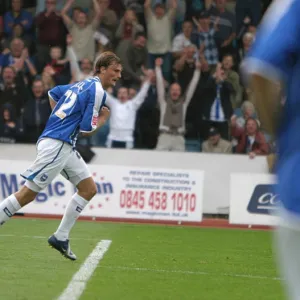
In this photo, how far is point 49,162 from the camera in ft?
32.0

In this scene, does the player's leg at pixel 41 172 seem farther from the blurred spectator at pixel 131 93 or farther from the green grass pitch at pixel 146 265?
the blurred spectator at pixel 131 93

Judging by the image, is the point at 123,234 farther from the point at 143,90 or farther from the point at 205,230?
the point at 143,90

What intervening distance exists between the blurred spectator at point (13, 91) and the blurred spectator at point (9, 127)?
14 cm

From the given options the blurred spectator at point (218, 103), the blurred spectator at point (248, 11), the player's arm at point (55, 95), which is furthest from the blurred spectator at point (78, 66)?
the player's arm at point (55, 95)

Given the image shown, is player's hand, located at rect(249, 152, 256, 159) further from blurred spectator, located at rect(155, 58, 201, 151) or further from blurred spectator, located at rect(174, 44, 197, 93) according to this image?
blurred spectator, located at rect(174, 44, 197, 93)

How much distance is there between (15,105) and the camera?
18328 millimetres

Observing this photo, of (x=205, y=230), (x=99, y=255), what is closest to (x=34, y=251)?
(x=99, y=255)

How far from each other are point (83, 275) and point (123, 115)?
9.59 m

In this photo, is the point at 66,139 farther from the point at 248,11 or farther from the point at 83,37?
the point at 248,11

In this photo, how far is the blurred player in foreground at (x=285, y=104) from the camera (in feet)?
10.7

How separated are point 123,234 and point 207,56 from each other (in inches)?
249

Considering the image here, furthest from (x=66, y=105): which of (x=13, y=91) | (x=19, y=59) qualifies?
(x=19, y=59)

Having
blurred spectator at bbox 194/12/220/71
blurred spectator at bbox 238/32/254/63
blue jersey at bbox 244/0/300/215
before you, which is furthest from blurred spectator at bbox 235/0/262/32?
blue jersey at bbox 244/0/300/215

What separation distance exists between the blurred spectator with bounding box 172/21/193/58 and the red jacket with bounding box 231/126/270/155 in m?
2.04
